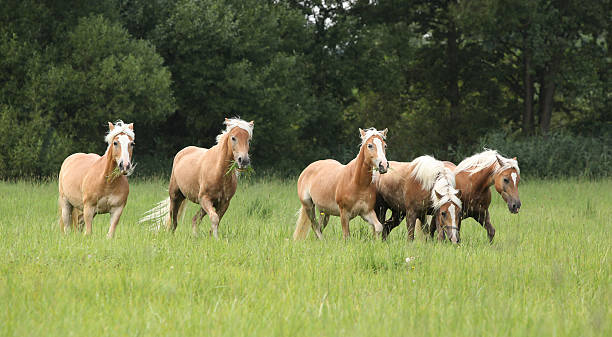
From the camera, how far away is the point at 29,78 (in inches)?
901

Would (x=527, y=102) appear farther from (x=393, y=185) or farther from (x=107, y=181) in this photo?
(x=107, y=181)

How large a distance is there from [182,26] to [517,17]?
13.9 m

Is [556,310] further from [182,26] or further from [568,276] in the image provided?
[182,26]

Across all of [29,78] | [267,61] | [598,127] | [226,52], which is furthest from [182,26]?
[598,127]

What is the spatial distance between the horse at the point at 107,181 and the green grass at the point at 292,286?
0.48 m

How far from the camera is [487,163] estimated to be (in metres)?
9.44

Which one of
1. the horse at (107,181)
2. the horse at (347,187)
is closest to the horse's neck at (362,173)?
the horse at (347,187)

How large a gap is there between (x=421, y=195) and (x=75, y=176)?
5.17 m

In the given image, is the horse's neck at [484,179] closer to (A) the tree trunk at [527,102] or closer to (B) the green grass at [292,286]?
(B) the green grass at [292,286]

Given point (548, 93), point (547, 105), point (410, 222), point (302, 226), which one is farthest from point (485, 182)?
point (548, 93)

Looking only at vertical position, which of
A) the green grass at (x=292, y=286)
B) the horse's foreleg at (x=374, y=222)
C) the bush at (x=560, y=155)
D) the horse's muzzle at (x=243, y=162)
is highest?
the horse's muzzle at (x=243, y=162)

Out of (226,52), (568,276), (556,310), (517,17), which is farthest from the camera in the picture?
(226,52)

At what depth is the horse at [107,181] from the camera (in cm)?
831

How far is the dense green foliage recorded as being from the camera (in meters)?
22.8
